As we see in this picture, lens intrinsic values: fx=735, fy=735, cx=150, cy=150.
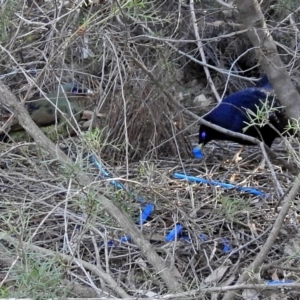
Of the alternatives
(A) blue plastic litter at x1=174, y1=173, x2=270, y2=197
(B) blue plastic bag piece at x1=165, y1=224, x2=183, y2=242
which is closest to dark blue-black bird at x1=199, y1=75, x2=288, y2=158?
(A) blue plastic litter at x1=174, y1=173, x2=270, y2=197

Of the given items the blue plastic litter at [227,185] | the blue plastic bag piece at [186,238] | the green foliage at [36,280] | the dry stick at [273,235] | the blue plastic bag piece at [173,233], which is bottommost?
the blue plastic litter at [227,185]

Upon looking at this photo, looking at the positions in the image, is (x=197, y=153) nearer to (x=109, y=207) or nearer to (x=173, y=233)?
(x=173, y=233)

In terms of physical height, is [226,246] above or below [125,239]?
below

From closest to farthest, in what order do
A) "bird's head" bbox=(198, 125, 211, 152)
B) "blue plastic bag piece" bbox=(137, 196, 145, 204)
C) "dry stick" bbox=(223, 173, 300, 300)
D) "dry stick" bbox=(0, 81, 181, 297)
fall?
"dry stick" bbox=(223, 173, 300, 300) < "dry stick" bbox=(0, 81, 181, 297) < "blue plastic bag piece" bbox=(137, 196, 145, 204) < "bird's head" bbox=(198, 125, 211, 152)

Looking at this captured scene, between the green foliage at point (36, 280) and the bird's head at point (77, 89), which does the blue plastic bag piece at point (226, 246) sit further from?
the bird's head at point (77, 89)

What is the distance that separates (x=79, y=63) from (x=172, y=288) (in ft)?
5.67

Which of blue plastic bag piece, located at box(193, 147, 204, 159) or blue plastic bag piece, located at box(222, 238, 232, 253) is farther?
blue plastic bag piece, located at box(193, 147, 204, 159)

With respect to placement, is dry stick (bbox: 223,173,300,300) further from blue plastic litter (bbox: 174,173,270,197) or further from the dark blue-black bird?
the dark blue-black bird

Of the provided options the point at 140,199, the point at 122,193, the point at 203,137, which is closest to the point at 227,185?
the point at 140,199

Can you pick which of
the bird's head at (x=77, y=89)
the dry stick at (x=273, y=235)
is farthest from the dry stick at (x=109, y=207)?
the bird's head at (x=77, y=89)

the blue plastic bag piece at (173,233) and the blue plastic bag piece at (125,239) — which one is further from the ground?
the blue plastic bag piece at (125,239)

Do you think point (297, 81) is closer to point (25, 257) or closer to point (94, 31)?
point (94, 31)

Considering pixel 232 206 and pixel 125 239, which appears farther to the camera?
pixel 125 239

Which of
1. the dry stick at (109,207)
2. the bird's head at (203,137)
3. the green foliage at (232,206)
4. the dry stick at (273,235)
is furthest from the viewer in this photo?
the bird's head at (203,137)
